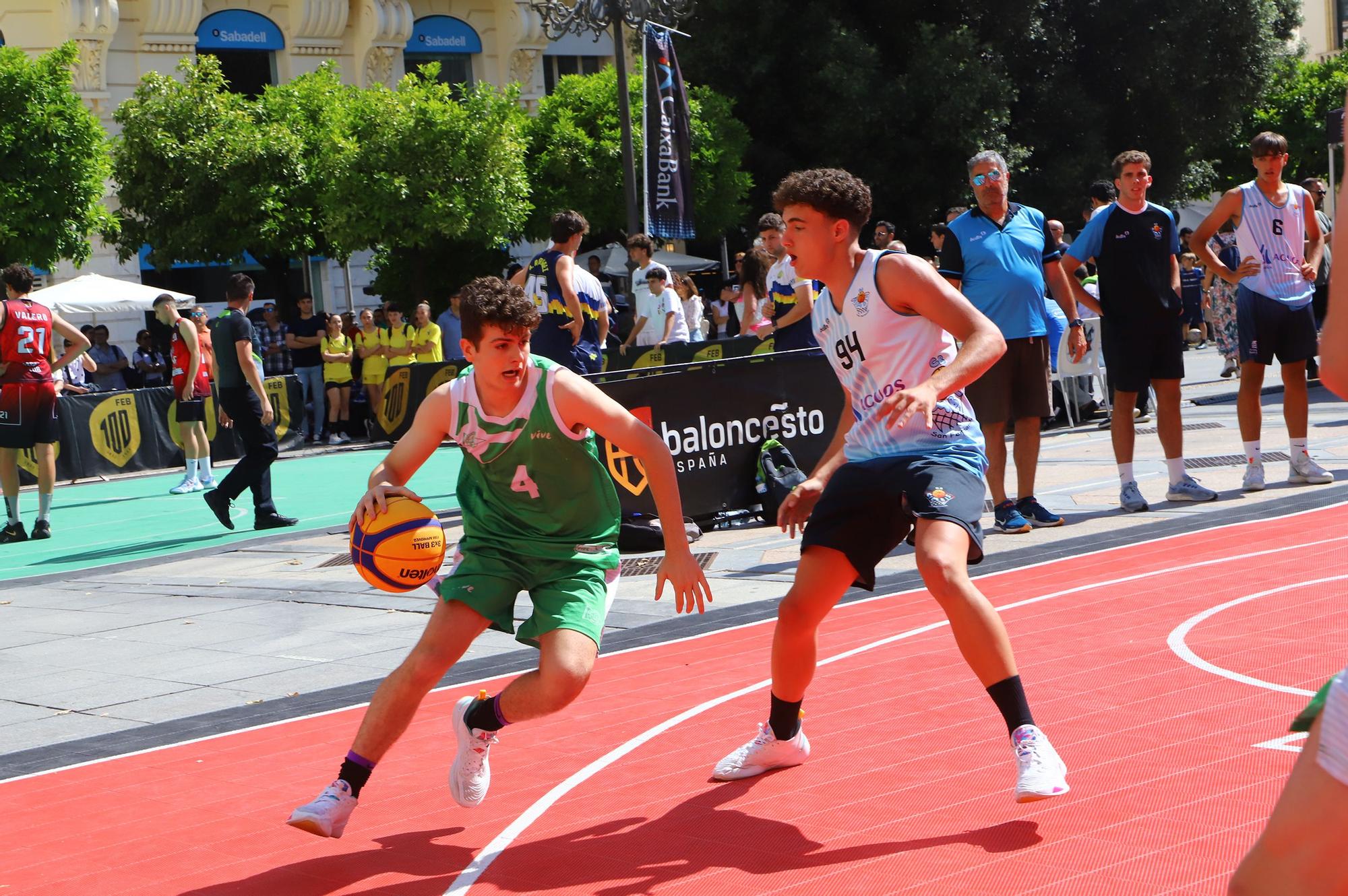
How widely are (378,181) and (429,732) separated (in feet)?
80.2

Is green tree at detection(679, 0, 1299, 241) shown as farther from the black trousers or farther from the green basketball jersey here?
the green basketball jersey

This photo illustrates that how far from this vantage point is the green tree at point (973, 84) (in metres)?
Answer: 33.4

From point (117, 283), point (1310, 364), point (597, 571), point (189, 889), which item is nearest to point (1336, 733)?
point (597, 571)

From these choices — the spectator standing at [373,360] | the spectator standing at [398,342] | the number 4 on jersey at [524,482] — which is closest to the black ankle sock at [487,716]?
the number 4 on jersey at [524,482]

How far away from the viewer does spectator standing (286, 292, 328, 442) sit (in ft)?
78.3

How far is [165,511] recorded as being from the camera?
1598cm

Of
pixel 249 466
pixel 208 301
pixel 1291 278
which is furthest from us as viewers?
pixel 208 301

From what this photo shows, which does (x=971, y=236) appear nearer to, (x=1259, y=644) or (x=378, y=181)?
(x=1259, y=644)

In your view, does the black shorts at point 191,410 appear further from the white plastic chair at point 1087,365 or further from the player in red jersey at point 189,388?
the white plastic chair at point 1087,365

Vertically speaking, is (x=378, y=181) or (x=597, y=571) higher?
(x=378, y=181)

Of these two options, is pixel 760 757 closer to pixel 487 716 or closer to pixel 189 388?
pixel 487 716

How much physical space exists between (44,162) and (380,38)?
12.9 m

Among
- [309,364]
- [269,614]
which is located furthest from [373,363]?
[269,614]

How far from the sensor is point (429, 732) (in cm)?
630
